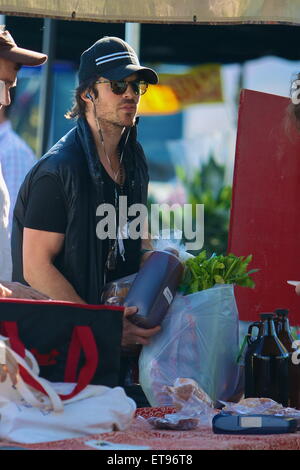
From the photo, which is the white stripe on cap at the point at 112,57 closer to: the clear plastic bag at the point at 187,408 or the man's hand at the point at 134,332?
the man's hand at the point at 134,332

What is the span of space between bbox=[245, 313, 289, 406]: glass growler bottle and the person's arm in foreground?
0.70 meters

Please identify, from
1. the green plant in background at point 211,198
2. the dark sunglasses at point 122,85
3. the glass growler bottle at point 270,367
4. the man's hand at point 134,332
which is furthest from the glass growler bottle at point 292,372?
the green plant in background at point 211,198

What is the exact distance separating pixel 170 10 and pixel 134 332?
1.43 meters

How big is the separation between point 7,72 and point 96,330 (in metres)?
1.41

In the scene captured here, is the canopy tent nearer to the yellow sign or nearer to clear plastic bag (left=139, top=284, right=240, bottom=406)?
clear plastic bag (left=139, top=284, right=240, bottom=406)

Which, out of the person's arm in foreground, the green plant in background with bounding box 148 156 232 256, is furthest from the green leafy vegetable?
the green plant in background with bounding box 148 156 232 256

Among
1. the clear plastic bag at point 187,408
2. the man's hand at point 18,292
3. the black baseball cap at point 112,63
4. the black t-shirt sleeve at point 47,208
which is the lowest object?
the clear plastic bag at point 187,408

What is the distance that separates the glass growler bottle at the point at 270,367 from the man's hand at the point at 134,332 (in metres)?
0.37

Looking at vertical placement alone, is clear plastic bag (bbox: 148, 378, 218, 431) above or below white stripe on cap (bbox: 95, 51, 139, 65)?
below

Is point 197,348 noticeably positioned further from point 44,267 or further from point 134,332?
point 44,267

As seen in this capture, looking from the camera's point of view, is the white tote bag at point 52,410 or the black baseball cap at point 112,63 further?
the black baseball cap at point 112,63

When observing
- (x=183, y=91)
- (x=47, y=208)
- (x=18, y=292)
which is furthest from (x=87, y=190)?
(x=183, y=91)

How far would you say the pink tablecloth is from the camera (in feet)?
7.53

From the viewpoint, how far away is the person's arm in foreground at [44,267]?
3379 mm
